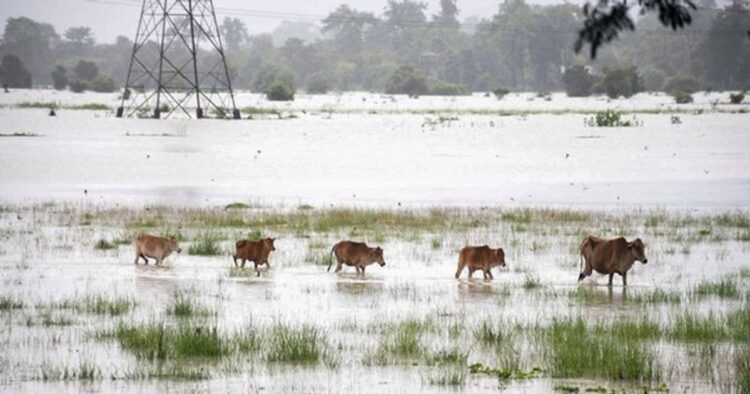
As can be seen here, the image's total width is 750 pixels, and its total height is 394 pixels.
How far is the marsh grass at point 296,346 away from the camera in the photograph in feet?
34.2

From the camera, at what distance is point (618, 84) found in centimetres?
10244

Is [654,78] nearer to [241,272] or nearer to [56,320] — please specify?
[241,272]

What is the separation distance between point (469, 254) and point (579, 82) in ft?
327

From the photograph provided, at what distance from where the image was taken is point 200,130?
2245 inches

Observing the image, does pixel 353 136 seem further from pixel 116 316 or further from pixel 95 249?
pixel 116 316

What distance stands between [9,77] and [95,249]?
109064mm

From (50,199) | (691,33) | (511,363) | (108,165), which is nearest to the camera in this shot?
(511,363)

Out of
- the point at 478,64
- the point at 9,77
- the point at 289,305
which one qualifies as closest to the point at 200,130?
the point at 289,305

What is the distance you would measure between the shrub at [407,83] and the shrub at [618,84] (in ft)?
68.9

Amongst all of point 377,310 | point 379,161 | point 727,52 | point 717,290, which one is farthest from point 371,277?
point 727,52

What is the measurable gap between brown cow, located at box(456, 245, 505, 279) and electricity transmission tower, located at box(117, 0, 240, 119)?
43622 mm

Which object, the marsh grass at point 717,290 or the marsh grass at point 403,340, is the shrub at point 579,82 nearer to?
the marsh grass at point 717,290

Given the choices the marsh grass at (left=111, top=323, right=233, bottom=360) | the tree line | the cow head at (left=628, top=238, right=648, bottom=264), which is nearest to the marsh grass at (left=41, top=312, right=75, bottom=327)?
the marsh grass at (left=111, top=323, right=233, bottom=360)

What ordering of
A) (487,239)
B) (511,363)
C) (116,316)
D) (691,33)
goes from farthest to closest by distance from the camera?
(691,33), (487,239), (116,316), (511,363)
